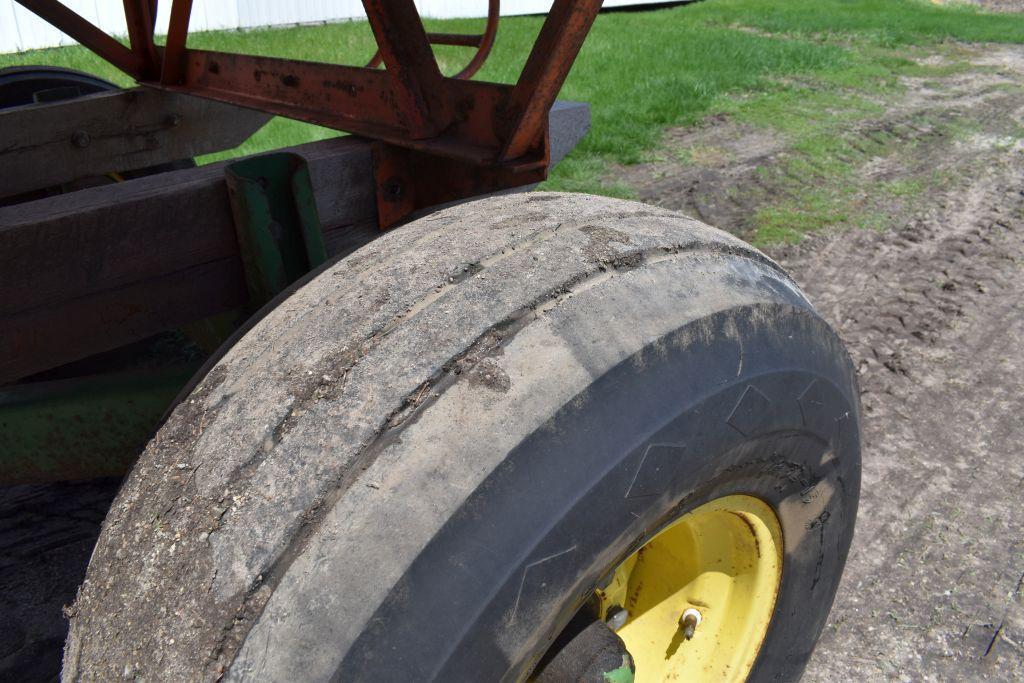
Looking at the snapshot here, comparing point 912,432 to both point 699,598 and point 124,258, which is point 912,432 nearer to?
point 699,598

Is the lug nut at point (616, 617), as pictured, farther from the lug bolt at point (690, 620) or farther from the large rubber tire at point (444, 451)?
the large rubber tire at point (444, 451)

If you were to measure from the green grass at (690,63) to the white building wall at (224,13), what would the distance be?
139 cm

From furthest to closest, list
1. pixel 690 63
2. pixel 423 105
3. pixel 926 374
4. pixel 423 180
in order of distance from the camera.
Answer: pixel 690 63 < pixel 926 374 < pixel 423 180 < pixel 423 105

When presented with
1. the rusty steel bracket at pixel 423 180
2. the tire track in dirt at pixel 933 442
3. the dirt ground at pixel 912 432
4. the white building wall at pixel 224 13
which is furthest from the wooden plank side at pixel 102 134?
the white building wall at pixel 224 13

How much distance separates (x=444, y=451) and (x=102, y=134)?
2175 mm

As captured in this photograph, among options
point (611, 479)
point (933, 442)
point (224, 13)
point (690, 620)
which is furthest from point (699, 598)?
point (224, 13)

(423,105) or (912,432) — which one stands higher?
(423,105)

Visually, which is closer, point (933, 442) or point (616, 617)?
point (616, 617)

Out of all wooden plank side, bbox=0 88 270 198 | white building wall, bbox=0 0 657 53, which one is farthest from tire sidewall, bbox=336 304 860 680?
white building wall, bbox=0 0 657 53

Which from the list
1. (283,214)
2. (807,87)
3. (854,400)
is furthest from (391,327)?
(807,87)

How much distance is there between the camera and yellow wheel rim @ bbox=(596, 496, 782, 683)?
4.73ft

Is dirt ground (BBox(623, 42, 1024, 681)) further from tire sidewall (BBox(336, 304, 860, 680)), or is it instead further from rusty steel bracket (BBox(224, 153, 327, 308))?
rusty steel bracket (BBox(224, 153, 327, 308))

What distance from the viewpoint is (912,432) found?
2953mm

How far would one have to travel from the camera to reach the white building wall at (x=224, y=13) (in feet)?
31.8
